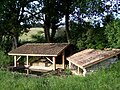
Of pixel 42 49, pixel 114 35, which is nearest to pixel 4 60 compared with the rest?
pixel 42 49

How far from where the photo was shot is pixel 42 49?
34156 millimetres

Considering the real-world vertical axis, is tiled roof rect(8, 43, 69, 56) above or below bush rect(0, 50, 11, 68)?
above

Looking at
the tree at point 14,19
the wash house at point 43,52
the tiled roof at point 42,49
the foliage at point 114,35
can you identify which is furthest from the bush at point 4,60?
the foliage at point 114,35

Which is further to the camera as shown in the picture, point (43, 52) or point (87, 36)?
point (87, 36)

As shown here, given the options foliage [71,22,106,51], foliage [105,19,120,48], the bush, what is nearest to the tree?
the bush

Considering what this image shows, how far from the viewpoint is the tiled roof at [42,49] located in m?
32.6

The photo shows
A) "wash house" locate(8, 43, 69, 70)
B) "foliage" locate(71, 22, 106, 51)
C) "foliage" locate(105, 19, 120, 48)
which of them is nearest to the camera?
"foliage" locate(105, 19, 120, 48)

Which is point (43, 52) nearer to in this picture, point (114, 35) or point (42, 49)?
point (42, 49)

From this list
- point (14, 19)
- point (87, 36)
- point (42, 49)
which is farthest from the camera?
point (14, 19)

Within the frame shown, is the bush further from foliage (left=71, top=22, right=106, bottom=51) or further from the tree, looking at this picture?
foliage (left=71, top=22, right=106, bottom=51)

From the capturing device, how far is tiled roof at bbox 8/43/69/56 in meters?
32.6

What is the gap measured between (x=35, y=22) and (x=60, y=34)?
18.4 feet

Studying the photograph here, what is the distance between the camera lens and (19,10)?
1615 inches

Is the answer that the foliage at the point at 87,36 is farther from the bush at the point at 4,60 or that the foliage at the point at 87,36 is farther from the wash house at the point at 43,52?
the bush at the point at 4,60
